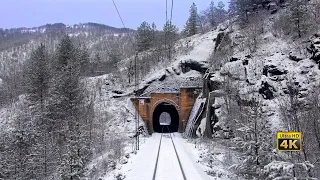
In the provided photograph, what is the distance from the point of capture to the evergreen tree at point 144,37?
70562 mm

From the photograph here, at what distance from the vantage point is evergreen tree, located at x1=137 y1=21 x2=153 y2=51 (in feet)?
232

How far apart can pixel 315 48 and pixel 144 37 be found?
4875cm

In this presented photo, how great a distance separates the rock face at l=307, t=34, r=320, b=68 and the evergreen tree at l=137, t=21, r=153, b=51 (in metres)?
45.9

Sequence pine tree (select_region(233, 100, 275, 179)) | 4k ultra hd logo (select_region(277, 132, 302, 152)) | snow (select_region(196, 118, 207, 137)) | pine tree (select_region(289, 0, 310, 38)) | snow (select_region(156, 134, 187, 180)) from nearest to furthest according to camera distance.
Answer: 4k ultra hd logo (select_region(277, 132, 302, 152)) < pine tree (select_region(233, 100, 275, 179)) < snow (select_region(156, 134, 187, 180)) < snow (select_region(196, 118, 207, 137)) < pine tree (select_region(289, 0, 310, 38))

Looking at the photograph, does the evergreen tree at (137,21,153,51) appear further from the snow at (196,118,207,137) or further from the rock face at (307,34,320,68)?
the rock face at (307,34,320,68)

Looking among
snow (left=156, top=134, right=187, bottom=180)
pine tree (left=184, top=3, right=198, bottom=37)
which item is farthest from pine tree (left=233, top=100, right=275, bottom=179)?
pine tree (left=184, top=3, right=198, bottom=37)

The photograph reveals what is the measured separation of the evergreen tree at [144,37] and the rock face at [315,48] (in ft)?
151

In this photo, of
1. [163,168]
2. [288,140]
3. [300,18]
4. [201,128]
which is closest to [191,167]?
[163,168]

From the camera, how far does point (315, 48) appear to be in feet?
86.3

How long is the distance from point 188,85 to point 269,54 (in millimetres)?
12207

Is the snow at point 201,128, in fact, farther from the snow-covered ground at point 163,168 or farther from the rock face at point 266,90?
the snow-covered ground at point 163,168

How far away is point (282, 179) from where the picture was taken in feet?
31.6

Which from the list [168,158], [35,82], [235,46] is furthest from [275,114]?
[35,82]

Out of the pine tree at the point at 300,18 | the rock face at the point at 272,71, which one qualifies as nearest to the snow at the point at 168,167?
the rock face at the point at 272,71
